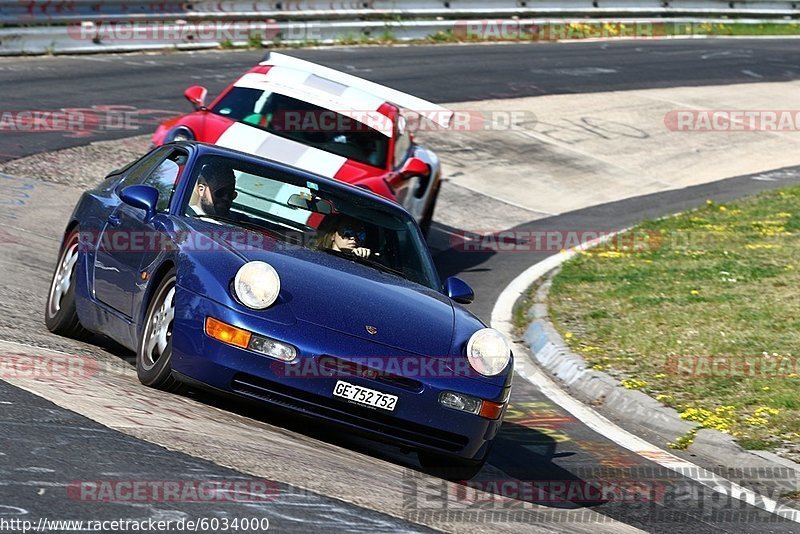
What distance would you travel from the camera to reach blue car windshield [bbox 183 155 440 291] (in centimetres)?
769

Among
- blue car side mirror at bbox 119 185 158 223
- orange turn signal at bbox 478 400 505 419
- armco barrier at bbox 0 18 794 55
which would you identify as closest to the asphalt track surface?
armco barrier at bbox 0 18 794 55

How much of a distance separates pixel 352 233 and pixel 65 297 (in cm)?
192

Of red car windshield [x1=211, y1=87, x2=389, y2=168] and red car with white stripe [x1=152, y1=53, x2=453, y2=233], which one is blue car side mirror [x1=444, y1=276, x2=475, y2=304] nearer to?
red car with white stripe [x1=152, y1=53, x2=453, y2=233]

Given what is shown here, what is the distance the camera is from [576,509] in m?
6.86

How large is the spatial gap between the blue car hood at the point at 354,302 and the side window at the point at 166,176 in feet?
2.80

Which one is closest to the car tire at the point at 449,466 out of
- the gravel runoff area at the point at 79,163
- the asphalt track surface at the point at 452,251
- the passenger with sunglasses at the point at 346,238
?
the asphalt track surface at the point at 452,251

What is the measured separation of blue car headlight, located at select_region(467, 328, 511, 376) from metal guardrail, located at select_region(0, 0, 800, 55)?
1603 centimetres

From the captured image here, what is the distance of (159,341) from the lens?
6.91 metres

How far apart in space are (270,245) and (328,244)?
551 millimetres

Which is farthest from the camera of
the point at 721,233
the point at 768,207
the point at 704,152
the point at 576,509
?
the point at 704,152

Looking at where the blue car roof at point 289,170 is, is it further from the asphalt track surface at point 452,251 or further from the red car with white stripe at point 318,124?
the red car with white stripe at point 318,124

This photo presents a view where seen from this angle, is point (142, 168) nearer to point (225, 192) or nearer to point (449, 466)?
point (225, 192)

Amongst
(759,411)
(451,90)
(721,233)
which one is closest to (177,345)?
(759,411)

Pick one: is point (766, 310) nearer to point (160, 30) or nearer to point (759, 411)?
point (759, 411)
